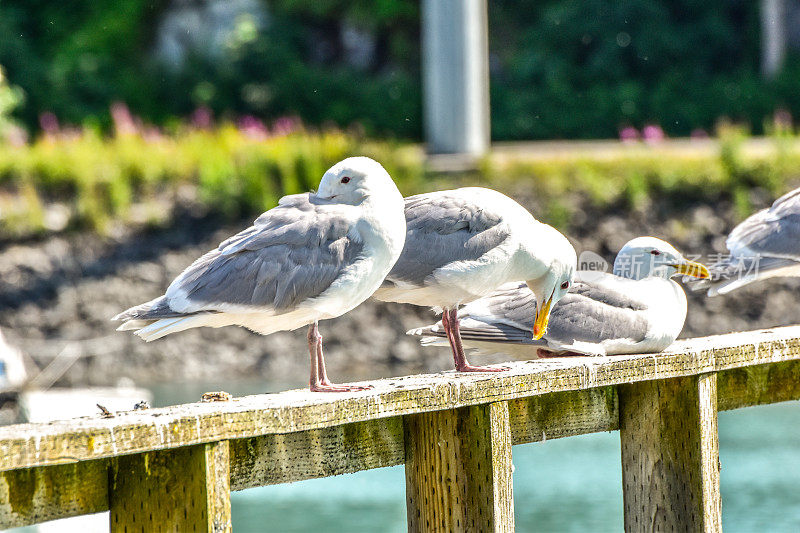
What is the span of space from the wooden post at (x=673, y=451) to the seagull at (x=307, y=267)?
2.86 feet

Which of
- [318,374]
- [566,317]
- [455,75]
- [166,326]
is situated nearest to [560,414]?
[318,374]

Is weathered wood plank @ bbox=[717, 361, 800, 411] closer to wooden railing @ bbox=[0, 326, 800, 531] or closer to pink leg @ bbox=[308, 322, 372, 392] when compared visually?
wooden railing @ bbox=[0, 326, 800, 531]

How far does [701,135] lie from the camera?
68.1ft

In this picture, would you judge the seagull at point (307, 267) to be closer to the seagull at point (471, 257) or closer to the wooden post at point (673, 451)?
the seagull at point (471, 257)

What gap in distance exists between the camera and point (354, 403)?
2.87m

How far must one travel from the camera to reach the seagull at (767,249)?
482cm

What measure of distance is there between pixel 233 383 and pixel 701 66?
14456mm

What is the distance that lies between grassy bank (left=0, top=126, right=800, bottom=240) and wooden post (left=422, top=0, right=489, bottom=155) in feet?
4.25

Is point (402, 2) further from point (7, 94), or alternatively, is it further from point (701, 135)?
point (7, 94)

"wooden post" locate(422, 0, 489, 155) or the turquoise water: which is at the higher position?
"wooden post" locate(422, 0, 489, 155)

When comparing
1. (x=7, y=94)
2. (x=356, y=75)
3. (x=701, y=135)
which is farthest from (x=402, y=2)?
(x=7, y=94)

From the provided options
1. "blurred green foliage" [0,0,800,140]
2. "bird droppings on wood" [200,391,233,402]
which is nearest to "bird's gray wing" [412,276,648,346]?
"bird droppings on wood" [200,391,233,402]

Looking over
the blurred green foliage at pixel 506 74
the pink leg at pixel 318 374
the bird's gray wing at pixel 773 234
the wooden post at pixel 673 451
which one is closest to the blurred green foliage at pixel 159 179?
the blurred green foliage at pixel 506 74

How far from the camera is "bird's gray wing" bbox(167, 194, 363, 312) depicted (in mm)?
3355
